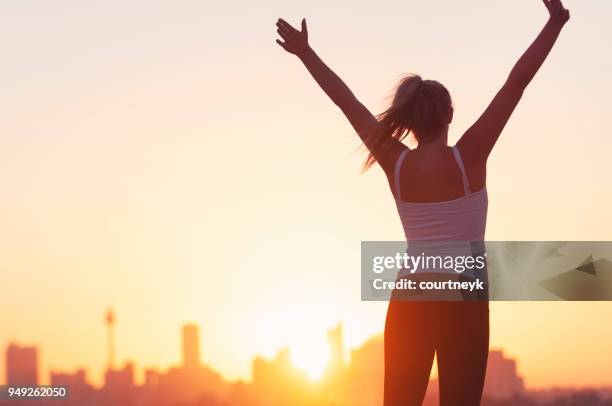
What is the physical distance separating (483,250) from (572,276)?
382 centimetres

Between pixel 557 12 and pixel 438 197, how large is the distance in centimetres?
123

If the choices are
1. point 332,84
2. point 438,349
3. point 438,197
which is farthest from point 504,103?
point 438,349

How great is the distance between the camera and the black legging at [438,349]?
595 cm

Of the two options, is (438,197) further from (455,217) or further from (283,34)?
(283,34)

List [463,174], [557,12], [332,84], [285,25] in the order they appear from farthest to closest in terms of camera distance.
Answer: [285,25], [332,84], [557,12], [463,174]

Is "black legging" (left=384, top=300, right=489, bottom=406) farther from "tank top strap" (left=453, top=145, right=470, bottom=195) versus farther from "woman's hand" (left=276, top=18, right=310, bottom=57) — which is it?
"woman's hand" (left=276, top=18, right=310, bottom=57)

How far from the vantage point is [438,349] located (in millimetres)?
6078

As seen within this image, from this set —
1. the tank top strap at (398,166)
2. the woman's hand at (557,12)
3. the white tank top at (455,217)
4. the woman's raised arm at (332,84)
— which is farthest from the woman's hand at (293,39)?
the woman's hand at (557,12)

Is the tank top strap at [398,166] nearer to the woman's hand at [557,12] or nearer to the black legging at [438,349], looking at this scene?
the black legging at [438,349]

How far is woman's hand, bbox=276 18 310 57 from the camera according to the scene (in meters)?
6.64

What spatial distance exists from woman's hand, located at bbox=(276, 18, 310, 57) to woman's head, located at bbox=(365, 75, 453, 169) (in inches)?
28.6

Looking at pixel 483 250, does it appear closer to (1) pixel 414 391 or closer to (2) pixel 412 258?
(2) pixel 412 258

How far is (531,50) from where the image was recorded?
6055mm

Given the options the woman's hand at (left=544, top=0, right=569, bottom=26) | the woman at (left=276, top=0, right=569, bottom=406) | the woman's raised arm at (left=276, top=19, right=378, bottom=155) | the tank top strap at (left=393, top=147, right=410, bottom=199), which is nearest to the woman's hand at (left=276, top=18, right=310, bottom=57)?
the woman's raised arm at (left=276, top=19, right=378, bottom=155)
